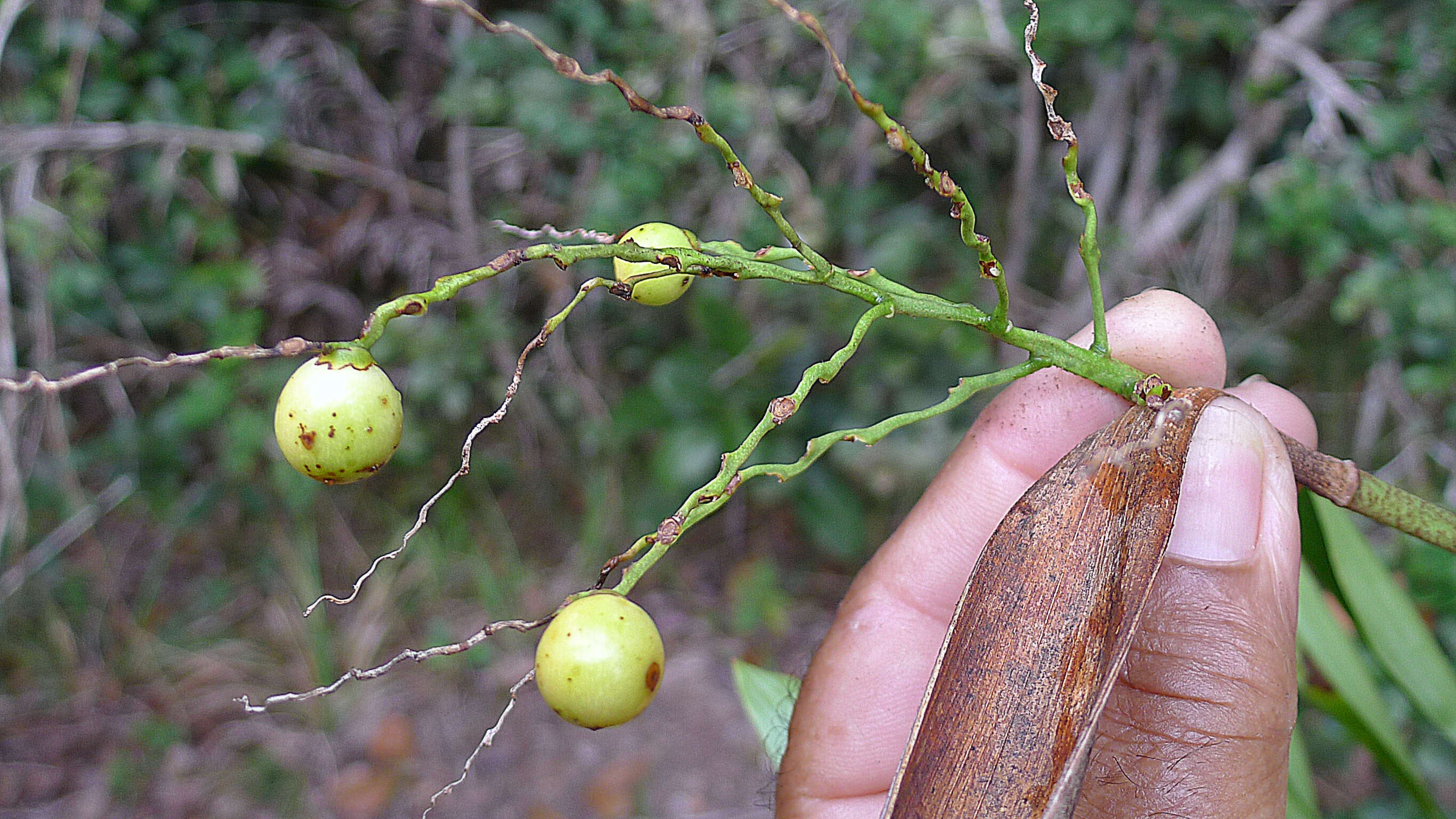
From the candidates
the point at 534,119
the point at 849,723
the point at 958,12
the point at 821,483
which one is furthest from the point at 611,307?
the point at 849,723

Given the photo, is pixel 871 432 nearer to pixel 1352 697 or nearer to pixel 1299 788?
pixel 1352 697

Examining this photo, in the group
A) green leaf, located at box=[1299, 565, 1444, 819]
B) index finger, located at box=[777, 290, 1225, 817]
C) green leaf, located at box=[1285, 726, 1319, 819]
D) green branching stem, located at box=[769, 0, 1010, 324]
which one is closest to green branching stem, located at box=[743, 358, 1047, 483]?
green branching stem, located at box=[769, 0, 1010, 324]

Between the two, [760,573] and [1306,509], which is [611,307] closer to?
[760,573]

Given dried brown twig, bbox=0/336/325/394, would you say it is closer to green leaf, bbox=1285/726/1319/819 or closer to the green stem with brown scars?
the green stem with brown scars

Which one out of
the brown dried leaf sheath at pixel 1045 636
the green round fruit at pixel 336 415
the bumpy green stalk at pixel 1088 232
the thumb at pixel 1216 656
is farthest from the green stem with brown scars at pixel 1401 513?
the green round fruit at pixel 336 415

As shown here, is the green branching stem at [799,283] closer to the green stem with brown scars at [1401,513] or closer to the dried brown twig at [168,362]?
the dried brown twig at [168,362]
